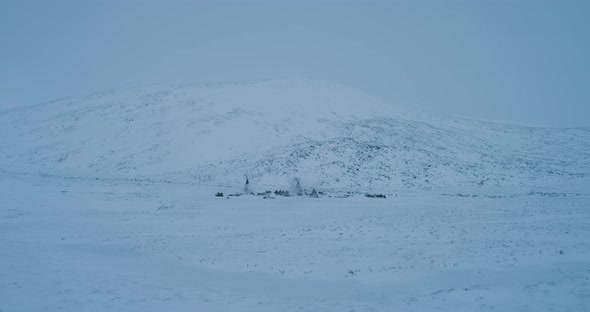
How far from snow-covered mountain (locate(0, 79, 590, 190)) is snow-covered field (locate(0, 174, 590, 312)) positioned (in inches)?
455

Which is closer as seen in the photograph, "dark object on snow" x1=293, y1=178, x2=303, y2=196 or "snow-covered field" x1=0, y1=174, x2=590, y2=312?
"snow-covered field" x1=0, y1=174, x2=590, y2=312

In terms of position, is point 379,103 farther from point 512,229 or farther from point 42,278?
point 42,278

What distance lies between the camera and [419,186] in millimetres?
34969

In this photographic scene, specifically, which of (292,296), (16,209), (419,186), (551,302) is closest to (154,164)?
(16,209)

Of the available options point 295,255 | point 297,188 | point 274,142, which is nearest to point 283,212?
point 297,188

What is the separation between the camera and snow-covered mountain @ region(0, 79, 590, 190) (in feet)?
127

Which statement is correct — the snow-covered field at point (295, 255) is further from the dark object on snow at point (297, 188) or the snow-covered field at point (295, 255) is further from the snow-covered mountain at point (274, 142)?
the snow-covered mountain at point (274, 142)

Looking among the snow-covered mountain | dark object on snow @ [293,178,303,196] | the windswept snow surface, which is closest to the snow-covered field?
the windswept snow surface

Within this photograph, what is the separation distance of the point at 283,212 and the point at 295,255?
8.76 m

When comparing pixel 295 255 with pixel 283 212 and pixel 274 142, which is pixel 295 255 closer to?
pixel 283 212

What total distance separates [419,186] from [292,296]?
2626cm

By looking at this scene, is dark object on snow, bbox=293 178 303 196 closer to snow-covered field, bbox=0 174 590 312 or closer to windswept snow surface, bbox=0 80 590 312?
windswept snow surface, bbox=0 80 590 312

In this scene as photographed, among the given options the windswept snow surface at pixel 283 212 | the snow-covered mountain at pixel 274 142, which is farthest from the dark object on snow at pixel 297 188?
the snow-covered mountain at pixel 274 142

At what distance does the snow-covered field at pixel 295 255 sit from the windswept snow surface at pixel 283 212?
9 centimetres
